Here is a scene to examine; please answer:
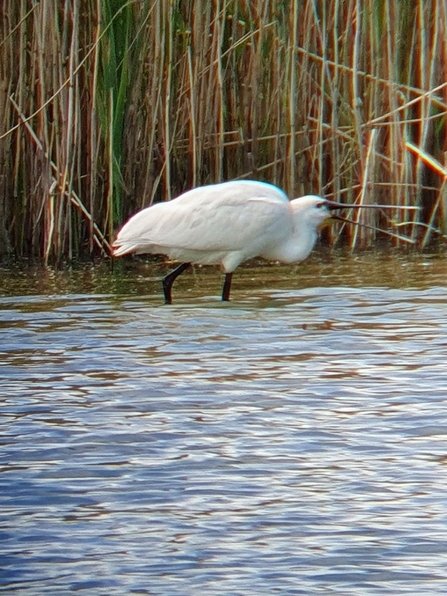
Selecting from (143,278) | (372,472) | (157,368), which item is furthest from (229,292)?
(372,472)

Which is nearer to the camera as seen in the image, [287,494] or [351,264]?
[287,494]

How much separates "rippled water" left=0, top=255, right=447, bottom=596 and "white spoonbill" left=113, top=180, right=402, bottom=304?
581mm

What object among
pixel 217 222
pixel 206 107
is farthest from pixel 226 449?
pixel 206 107

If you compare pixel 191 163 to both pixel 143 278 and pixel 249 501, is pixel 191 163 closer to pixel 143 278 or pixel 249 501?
pixel 143 278

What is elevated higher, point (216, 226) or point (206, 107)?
point (206, 107)

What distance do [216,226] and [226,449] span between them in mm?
3782

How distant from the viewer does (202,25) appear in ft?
30.3

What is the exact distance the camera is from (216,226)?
24.6 feet

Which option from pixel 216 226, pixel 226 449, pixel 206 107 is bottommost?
pixel 226 449

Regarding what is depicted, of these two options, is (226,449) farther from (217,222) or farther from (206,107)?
(206,107)

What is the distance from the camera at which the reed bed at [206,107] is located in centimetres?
888

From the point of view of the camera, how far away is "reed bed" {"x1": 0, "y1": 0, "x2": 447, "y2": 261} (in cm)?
888

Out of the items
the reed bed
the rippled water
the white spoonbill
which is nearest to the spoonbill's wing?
Result: the white spoonbill

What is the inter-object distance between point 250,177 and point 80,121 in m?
1.23
